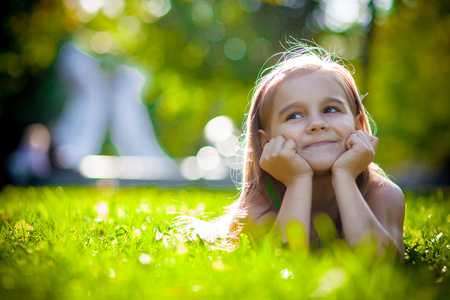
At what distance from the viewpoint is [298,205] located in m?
2.02

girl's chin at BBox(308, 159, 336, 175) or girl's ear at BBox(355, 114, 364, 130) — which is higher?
girl's ear at BBox(355, 114, 364, 130)

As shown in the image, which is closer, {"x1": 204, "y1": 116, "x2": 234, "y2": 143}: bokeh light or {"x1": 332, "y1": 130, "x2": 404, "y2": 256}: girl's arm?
{"x1": 332, "y1": 130, "x2": 404, "y2": 256}: girl's arm

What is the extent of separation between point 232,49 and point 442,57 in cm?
603

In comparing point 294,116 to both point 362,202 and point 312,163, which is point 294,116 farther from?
point 362,202

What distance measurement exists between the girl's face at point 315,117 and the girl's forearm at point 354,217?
0.16 metres

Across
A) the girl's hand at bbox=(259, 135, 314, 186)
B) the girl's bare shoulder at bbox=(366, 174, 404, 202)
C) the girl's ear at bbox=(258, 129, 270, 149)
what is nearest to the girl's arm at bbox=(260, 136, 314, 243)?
the girl's hand at bbox=(259, 135, 314, 186)

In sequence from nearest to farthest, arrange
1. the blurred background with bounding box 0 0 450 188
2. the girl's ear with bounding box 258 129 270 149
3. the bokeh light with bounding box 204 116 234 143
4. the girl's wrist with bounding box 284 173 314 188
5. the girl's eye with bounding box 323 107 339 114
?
1. the girl's wrist with bounding box 284 173 314 188
2. the girl's eye with bounding box 323 107 339 114
3. the girl's ear with bounding box 258 129 270 149
4. the blurred background with bounding box 0 0 450 188
5. the bokeh light with bounding box 204 116 234 143

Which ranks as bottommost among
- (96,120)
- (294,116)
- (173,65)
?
(96,120)

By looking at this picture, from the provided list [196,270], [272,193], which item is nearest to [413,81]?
[272,193]

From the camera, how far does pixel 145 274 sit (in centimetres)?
151

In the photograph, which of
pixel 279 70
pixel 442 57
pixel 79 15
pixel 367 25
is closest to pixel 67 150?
pixel 79 15

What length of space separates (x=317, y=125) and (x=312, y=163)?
193 mm

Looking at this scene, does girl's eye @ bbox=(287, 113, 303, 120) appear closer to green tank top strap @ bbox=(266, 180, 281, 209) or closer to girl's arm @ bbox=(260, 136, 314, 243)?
girl's arm @ bbox=(260, 136, 314, 243)

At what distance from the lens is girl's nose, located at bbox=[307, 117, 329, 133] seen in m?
2.12
